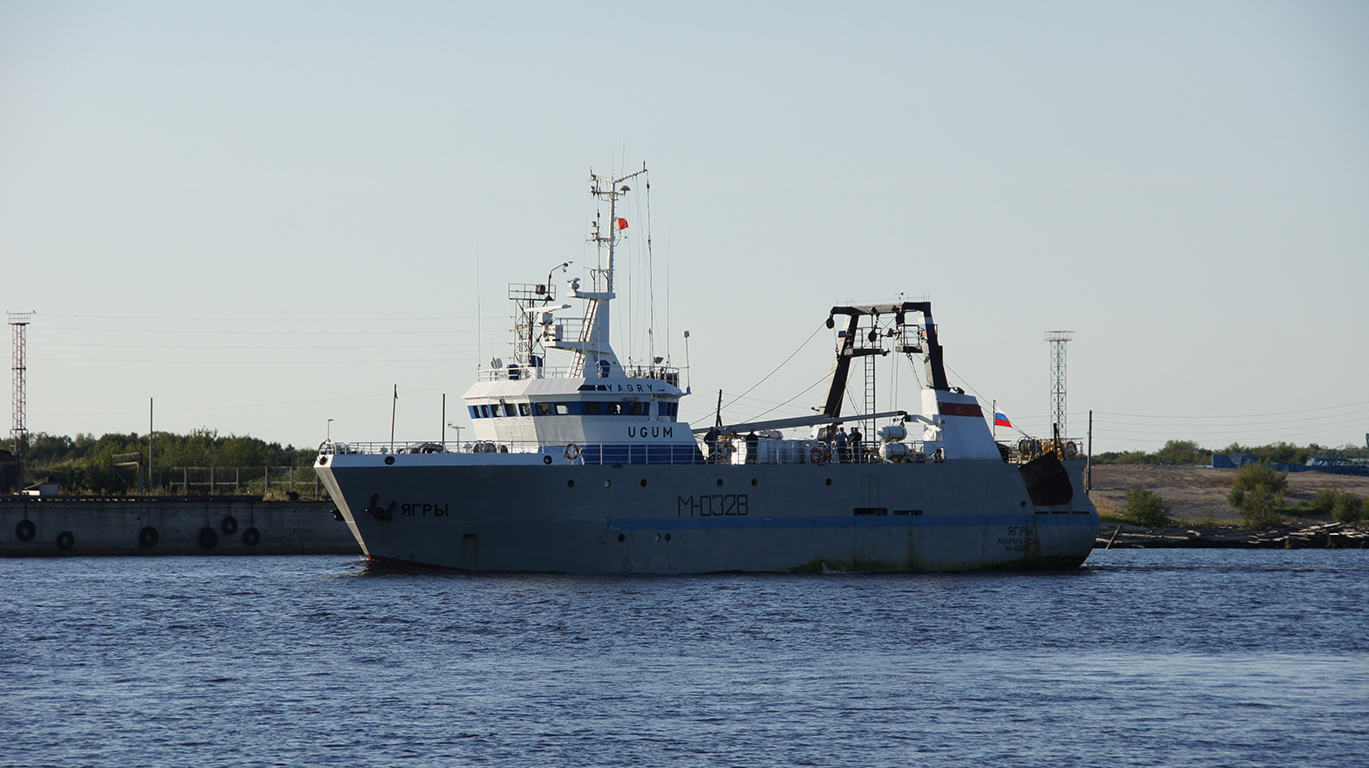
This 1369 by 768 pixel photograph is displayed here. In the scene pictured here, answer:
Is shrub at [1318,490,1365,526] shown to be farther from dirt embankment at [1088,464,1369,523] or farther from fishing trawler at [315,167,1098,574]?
fishing trawler at [315,167,1098,574]

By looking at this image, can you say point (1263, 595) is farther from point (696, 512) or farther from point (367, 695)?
point (367, 695)

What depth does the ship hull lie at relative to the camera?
36156 millimetres

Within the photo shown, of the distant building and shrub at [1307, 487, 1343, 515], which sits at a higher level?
the distant building

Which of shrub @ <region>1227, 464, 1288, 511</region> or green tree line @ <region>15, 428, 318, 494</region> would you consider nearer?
green tree line @ <region>15, 428, 318, 494</region>

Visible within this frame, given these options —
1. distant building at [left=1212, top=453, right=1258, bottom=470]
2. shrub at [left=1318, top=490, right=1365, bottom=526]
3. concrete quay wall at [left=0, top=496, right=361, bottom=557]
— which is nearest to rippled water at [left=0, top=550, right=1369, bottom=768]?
concrete quay wall at [left=0, top=496, right=361, bottom=557]

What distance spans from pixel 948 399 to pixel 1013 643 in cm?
1504

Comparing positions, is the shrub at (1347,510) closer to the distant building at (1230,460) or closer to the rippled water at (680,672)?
the distant building at (1230,460)

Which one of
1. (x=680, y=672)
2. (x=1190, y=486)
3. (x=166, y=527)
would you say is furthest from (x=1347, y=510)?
(x=680, y=672)

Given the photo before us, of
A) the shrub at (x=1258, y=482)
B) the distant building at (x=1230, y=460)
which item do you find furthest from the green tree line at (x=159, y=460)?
the distant building at (x=1230, y=460)

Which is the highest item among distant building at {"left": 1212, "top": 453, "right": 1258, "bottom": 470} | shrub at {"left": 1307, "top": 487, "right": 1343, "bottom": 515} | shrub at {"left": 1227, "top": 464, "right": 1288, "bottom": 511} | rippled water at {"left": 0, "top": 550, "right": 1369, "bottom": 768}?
distant building at {"left": 1212, "top": 453, "right": 1258, "bottom": 470}

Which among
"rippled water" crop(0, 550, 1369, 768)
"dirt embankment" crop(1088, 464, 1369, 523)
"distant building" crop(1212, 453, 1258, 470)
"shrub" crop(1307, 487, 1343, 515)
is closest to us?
"rippled water" crop(0, 550, 1369, 768)

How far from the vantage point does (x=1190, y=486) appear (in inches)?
4026

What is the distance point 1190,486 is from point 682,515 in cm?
7638

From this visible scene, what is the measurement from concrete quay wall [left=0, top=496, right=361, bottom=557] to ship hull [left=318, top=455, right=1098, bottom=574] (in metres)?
20.7
